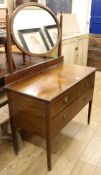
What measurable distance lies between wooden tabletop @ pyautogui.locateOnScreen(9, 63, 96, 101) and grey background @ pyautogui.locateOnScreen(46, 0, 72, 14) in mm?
2043

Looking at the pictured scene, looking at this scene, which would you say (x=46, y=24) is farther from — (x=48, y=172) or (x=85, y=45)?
(x=85, y=45)

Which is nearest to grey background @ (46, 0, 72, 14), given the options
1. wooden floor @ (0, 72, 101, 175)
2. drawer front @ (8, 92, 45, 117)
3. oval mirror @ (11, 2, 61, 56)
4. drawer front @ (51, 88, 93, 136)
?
oval mirror @ (11, 2, 61, 56)

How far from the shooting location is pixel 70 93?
1.58m

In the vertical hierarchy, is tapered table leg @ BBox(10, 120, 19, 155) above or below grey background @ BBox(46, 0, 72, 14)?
below

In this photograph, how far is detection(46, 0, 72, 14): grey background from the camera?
3.56 meters

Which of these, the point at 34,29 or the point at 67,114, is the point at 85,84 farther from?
the point at 34,29

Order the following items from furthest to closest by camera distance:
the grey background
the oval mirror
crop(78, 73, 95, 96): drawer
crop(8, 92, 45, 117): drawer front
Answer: the grey background, crop(78, 73, 95, 96): drawer, the oval mirror, crop(8, 92, 45, 117): drawer front

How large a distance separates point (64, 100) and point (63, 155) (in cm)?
57

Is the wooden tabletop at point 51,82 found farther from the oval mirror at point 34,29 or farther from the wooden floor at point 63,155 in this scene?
the wooden floor at point 63,155

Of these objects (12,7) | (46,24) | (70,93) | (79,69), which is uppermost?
(12,7)

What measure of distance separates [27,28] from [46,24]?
27 centimetres

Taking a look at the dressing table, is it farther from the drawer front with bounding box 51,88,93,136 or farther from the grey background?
the grey background

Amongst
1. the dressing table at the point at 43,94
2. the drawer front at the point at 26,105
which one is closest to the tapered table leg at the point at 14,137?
the dressing table at the point at 43,94

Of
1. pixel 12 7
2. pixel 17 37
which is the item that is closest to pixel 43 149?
pixel 17 37
